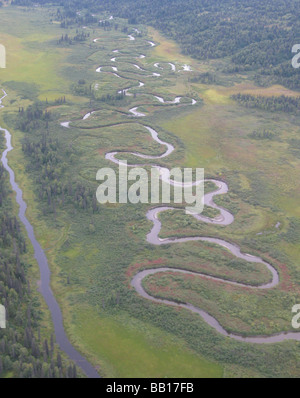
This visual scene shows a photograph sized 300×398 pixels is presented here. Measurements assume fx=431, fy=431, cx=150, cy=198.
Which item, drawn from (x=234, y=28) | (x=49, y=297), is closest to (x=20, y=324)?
(x=49, y=297)

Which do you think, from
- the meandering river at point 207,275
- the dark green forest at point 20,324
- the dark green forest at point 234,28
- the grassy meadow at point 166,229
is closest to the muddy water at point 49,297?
the grassy meadow at point 166,229

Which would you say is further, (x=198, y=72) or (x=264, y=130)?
(x=198, y=72)

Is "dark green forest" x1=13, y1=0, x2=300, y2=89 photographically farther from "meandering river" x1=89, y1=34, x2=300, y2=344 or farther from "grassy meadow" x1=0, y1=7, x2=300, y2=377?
"meandering river" x1=89, y1=34, x2=300, y2=344

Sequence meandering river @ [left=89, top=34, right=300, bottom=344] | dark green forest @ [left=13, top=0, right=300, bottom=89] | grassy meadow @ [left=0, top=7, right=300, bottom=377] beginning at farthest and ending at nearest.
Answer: dark green forest @ [left=13, top=0, right=300, bottom=89] → meandering river @ [left=89, top=34, right=300, bottom=344] → grassy meadow @ [left=0, top=7, right=300, bottom=377]

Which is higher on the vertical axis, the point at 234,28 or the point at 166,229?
the point at 234,28

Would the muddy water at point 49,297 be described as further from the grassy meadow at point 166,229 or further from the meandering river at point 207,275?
the meandering river at point 207,275

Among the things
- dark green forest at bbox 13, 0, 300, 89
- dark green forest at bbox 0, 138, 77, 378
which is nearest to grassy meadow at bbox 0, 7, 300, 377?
dark green forest at bbox 0, 138, 77, 378

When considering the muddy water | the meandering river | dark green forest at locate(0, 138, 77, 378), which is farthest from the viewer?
the meandering river

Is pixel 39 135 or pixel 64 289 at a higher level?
pixel 39 135

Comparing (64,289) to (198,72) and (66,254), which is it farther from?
(198,72)

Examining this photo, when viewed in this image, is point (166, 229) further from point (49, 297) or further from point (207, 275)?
point (49, 297)

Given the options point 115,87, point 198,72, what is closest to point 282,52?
point 198,72
